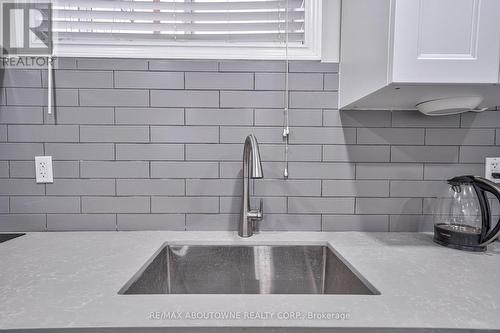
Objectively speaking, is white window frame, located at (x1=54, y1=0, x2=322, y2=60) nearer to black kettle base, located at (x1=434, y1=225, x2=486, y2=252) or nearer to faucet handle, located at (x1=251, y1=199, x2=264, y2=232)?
faucet handle, located at (x1=251, y1=199, x2=264, y2=232)

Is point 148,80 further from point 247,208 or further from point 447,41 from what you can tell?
point 447,41

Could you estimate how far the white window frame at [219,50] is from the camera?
3.46 feet

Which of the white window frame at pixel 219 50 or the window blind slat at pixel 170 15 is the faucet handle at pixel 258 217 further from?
the window blind slat at pixel 170 15

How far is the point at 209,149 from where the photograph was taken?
108cm

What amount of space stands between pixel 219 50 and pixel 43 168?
843mm

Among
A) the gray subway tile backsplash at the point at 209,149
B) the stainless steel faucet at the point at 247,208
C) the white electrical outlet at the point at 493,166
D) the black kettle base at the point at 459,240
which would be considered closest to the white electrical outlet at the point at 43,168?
the gray subway tile backsplash at the point at 209,149

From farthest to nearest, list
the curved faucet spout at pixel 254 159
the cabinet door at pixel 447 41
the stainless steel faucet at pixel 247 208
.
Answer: the stainless steel faucet at pixel 247 208 → the curved faucet spout at pixel 254 159 → the cabinet door at pixel 447 41

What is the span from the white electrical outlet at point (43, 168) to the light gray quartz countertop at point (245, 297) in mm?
252

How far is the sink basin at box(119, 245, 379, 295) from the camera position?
0.95 m

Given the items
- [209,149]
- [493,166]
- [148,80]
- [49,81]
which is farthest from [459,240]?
[49,81]

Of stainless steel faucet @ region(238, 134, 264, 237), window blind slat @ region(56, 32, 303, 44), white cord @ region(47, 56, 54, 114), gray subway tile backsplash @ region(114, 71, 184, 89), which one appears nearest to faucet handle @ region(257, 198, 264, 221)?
stainless steel faucet @ region(238, 134, 264, 237)

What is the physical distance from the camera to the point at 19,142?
1.06 meters

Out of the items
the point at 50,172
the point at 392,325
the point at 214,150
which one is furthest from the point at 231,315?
the point at 50,172

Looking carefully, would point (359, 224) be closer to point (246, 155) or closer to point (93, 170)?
point (246, 155)
